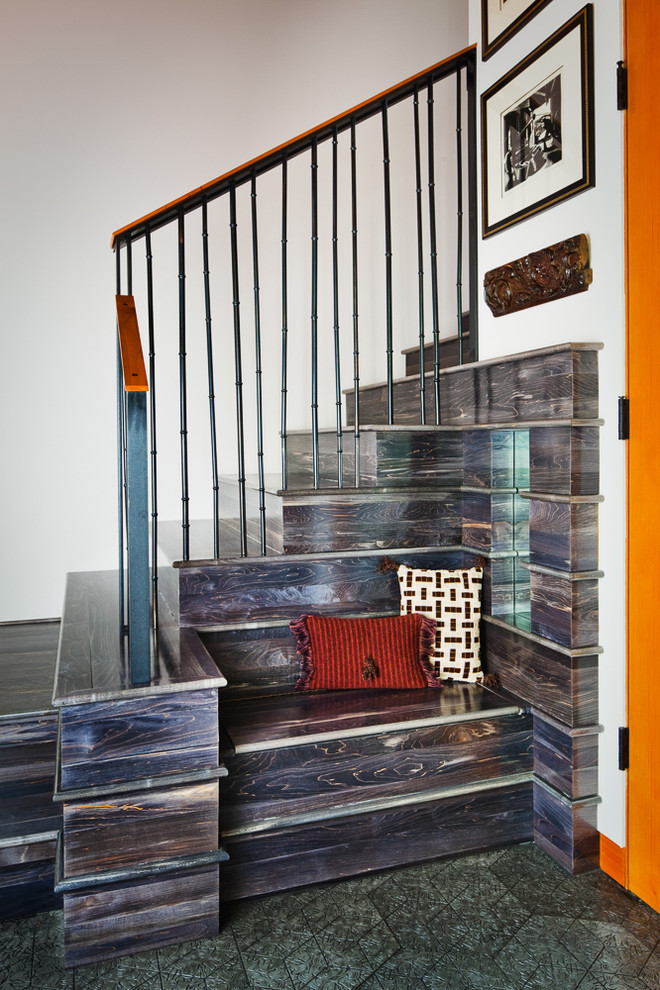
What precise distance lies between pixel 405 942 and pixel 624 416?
1383 mm

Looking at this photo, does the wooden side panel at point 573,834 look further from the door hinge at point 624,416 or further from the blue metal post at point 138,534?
the blue metal post at point 138,534

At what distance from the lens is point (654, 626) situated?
1819mm

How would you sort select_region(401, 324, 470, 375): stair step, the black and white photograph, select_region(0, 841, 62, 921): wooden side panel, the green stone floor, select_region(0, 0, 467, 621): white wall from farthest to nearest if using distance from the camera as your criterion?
select_region(0, 0, 467, 621): white wall, select_region(401, 324, 470, 375): stair step, the black and white photograph, select_region(0, 841, 62, 921): wooden side panel, the green stone floor

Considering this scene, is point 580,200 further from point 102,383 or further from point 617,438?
point 102,383

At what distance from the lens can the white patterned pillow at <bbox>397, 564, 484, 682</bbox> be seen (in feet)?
7.73

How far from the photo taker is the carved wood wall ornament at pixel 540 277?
2.00 m

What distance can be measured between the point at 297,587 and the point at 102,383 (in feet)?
5.22

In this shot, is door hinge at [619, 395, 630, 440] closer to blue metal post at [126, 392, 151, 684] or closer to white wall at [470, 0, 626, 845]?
white wall at [470, 0, 626, 845]

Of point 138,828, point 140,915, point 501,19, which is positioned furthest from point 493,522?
point 501,19

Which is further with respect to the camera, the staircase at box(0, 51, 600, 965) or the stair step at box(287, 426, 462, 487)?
the stair step at box(287, 426, 462, 487)

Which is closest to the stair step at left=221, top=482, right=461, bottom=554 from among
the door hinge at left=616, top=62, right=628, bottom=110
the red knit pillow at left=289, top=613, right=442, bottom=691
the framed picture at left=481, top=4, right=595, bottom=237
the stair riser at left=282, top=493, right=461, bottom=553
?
the stair riser at left=282, top=493, right=461, bottom=553

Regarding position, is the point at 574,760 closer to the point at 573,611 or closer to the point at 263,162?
the point at 573,611

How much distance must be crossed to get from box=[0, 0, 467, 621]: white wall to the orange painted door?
2168 mm

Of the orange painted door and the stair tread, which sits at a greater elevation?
the orange painted door
